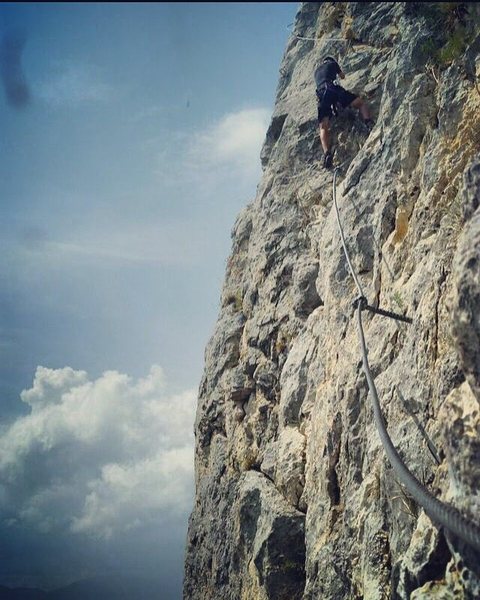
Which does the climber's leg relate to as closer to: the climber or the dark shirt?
the climber

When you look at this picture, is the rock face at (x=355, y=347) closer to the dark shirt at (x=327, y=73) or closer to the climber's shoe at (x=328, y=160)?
the climber's shoe at (x=328, y=160)

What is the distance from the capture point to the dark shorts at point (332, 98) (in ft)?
36.2

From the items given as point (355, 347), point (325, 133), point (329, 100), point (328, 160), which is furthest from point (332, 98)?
point (355, 347)

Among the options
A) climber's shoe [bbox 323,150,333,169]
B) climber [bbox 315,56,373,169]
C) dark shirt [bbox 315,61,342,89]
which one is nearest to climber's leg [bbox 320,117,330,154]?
climber [bbox 315,56,373,169]

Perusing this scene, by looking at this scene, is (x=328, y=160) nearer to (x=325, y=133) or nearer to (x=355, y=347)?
(x=325, y=133)

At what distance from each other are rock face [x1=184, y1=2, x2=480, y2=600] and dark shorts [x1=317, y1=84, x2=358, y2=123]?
0.42 metres

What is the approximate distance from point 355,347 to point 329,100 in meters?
7.54

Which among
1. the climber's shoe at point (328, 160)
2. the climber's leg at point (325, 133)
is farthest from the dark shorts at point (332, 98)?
the climber's shoe at point (328, 160)

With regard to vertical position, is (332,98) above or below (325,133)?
above

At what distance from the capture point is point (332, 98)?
11133 millimetres

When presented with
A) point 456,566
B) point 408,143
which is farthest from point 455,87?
point 456,566

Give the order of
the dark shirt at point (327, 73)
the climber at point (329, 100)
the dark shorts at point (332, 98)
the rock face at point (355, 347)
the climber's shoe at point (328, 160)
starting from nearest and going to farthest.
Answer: the rock face at point (355, 347), the climber at point (329, 100), the dark shorts at point (332, 98), the dark shirt at point (327, 73), the climber's shoe at point (328, 160)

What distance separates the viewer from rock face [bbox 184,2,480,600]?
428 cm

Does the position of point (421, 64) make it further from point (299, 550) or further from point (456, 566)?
point (299, 550)
